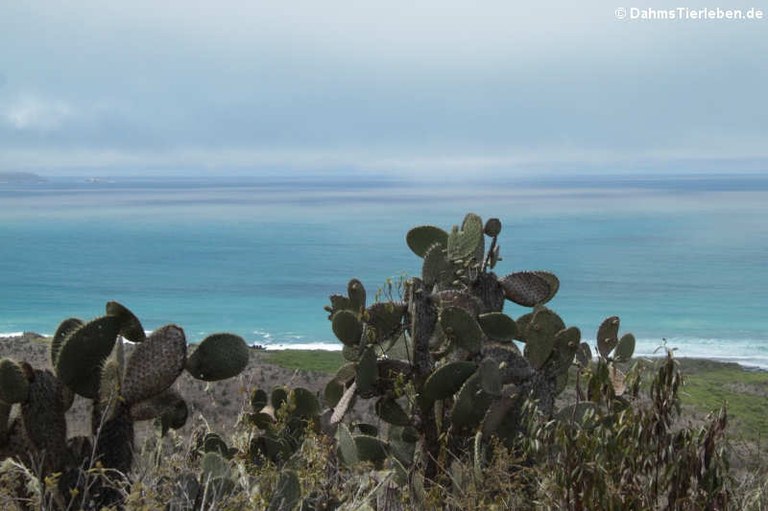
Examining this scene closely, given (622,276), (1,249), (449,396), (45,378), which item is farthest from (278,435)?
(1,249)

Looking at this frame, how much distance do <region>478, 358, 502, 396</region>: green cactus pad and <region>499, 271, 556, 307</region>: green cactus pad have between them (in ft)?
4.71

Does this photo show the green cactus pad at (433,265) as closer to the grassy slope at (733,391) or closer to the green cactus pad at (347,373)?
the green cactus pad at (347,373)

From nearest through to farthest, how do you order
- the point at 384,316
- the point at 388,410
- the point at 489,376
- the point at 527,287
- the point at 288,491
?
the point at 288,491
the point at 489,376
the point at 388,410
the point at 384,316
the point at 527,287

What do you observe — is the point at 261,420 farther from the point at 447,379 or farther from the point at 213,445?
the point at 447,379

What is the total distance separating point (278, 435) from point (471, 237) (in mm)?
2295

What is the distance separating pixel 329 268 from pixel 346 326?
7923 cm

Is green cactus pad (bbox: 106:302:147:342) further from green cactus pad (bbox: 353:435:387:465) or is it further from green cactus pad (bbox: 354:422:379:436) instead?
green cactus pad (bbox: 354:422:379:436)

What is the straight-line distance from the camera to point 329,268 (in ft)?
285

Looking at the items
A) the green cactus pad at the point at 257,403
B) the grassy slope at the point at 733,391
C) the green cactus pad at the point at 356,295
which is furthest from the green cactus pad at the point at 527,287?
the grassy slope at the point at 733,391

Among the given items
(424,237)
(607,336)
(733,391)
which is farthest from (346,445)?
(733,391)

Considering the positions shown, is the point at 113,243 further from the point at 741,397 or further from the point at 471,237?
the point at 471,237

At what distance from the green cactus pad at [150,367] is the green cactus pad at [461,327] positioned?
209 centimetres

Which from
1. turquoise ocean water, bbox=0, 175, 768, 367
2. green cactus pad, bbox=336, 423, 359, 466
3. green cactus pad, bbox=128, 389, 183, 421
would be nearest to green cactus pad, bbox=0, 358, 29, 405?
green cactus pad, bbox=128, 389, 183, 421

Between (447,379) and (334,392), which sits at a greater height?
(447,379)
